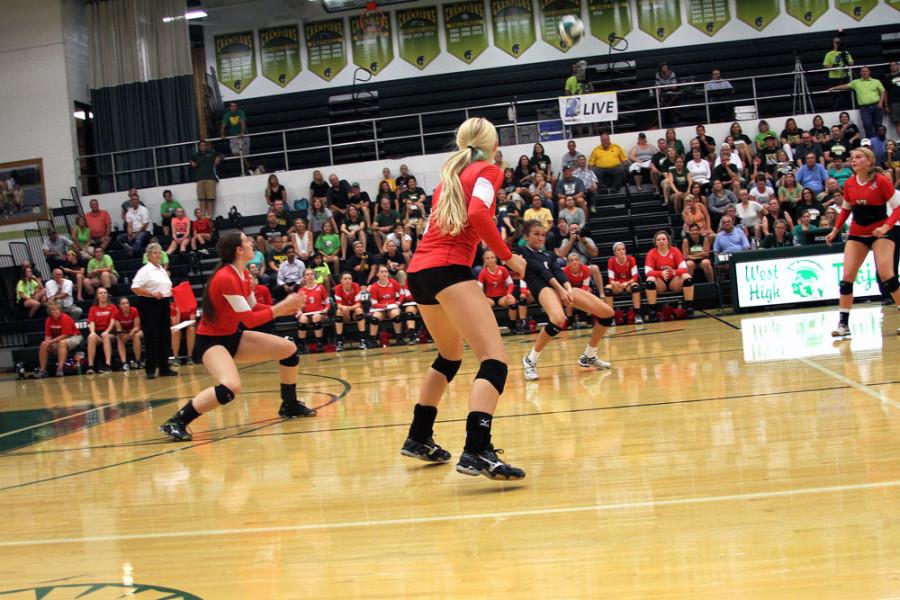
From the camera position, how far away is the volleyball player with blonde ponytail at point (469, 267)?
4.29m

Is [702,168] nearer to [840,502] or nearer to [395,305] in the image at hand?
[395,305]

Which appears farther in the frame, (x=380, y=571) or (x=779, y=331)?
(x=779, y=331)

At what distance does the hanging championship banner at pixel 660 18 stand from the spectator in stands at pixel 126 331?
1449cm

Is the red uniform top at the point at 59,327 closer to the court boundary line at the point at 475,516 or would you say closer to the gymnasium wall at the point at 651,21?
the gymnasium wall at the point at 651,21

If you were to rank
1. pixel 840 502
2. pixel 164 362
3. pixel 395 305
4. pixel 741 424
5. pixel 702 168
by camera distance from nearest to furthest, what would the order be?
pixel 840 502, pixel 741 424, pixel 164 362, pixel 395 305, pixel 702 168

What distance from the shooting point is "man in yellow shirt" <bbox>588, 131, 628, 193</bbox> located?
18.2 meters

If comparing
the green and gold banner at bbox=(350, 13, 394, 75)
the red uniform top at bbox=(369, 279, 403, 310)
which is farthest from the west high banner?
the red uniform top at bbox=(369, 279, 403, 310)

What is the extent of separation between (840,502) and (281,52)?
867 inches

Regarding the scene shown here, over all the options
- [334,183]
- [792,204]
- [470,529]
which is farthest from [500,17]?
[470,529]

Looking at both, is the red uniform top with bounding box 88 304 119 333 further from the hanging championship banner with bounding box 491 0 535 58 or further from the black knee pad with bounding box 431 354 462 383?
the hanging championship banner with bounding box 491 0 535 58

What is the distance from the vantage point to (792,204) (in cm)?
1568

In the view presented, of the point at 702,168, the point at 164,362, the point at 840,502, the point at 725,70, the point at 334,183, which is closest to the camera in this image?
the point at 840,502

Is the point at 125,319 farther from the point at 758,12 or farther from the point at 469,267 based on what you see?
the point at 758,12

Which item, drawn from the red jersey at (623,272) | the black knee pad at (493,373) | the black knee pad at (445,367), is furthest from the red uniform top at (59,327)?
the black knee pad at (493,373)
